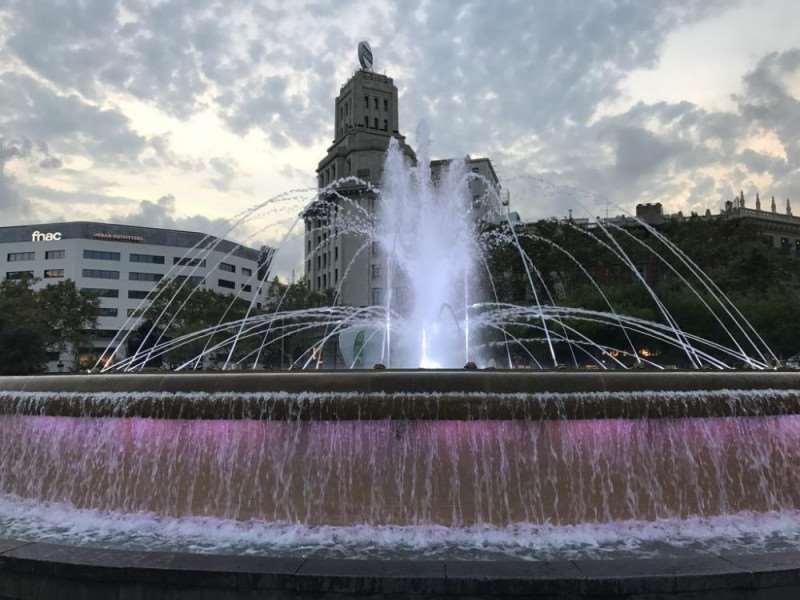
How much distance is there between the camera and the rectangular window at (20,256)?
338 ft

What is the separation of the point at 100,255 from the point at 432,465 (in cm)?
10769

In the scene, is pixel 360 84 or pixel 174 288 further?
pixel 360 84

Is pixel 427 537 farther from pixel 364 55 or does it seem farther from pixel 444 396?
pixel 364 55

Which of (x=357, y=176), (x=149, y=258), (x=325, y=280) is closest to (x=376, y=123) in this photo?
(x=357, y=176)

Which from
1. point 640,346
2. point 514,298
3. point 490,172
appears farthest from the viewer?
point 490,172

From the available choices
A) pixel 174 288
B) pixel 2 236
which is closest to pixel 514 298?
pixel 174 288

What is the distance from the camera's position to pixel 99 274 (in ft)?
336

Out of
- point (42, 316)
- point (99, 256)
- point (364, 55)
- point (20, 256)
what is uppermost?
point (364, 55)

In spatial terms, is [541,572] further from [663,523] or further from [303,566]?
[663,523]

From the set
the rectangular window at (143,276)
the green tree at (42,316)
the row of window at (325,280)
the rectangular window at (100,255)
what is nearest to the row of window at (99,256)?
the rectangular window at (100,255)

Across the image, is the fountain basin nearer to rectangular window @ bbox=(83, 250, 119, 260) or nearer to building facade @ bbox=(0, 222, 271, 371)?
building facade @ bbox=(0, 222, 271, 371)

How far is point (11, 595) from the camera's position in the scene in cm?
563

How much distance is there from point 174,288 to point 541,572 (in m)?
73.4

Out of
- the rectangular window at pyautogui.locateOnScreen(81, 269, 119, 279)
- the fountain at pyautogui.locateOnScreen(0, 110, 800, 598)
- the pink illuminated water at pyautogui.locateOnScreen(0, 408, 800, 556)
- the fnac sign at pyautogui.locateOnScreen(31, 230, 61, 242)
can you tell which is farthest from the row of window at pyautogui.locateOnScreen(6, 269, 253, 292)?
the pink illuminated water at pyautogui.locateOnScreen(0, 408, 800, 556)
